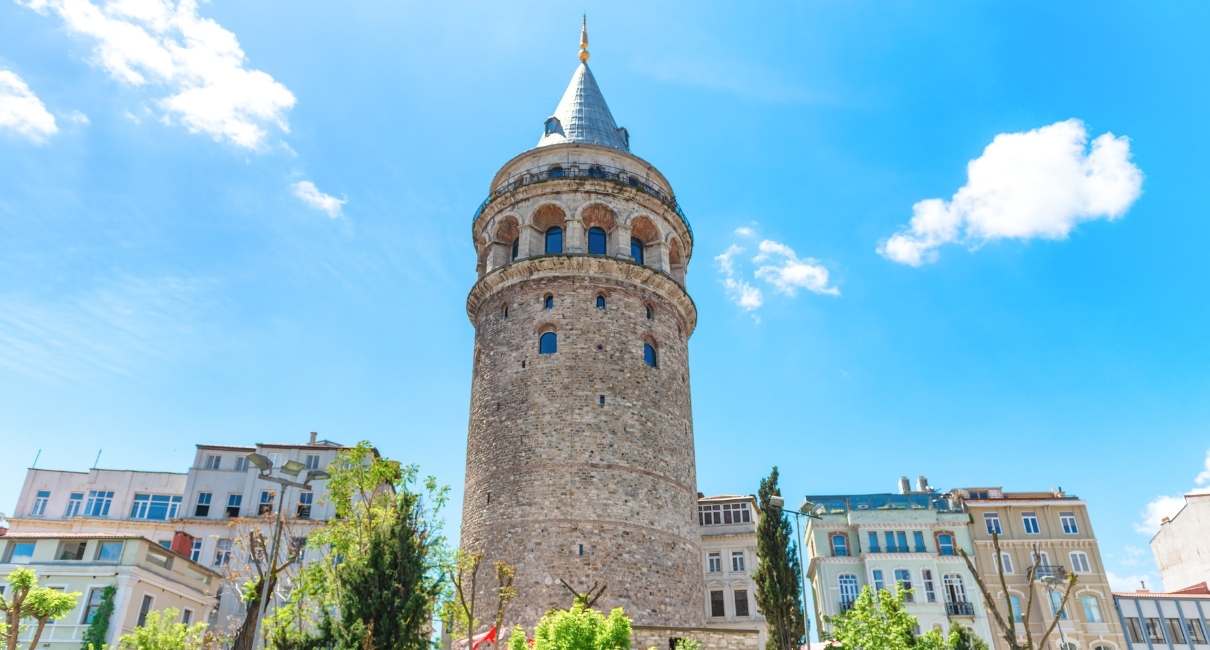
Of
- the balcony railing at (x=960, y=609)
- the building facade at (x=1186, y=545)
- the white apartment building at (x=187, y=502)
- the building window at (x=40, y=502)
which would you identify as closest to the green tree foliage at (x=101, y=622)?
the white apartment building at (x=187, y=502)

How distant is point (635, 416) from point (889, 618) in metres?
9.73

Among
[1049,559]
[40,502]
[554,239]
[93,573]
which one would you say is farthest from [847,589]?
[40,502]

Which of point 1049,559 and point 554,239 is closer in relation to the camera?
point 554,239

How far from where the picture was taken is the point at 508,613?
2444 cm

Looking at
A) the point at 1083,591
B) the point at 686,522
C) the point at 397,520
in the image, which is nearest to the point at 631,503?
the point at 686,522

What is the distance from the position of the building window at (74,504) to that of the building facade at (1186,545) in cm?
4726

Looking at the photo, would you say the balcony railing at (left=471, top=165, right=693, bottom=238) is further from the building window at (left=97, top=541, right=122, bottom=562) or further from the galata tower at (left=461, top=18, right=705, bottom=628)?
the building window at (left=97, top=541, right=122, bottom=562)

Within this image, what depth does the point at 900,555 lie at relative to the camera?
33.8 metres

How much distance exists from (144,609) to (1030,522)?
33558 millimetres

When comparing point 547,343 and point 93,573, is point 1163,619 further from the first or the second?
point 93,573

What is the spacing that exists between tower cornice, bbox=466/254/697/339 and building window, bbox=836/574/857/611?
1336 cm

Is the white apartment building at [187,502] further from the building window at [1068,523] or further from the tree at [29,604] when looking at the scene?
the building window at [1068,523]

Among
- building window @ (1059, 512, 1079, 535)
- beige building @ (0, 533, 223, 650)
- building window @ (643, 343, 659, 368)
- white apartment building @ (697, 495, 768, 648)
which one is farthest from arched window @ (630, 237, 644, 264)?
building window @ (1059, 512, 1079, 535)

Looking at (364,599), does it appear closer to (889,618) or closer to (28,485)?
(889,618)
